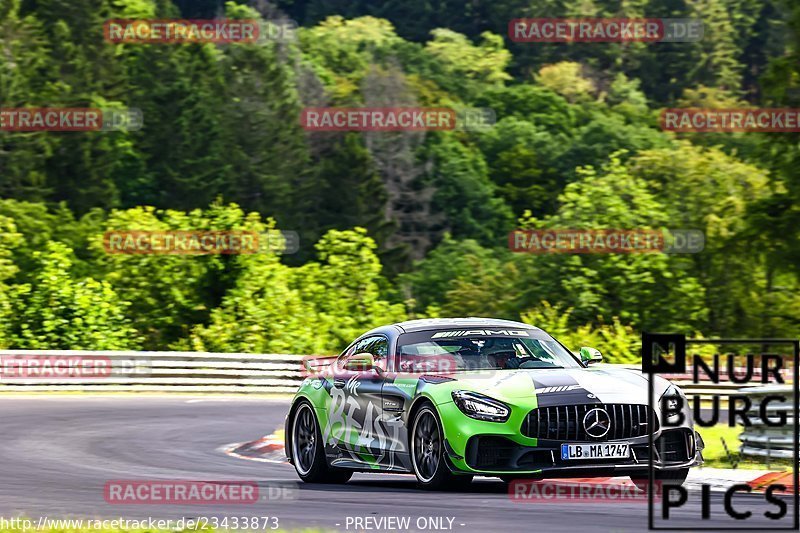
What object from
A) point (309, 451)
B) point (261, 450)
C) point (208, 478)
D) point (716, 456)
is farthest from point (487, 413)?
point (261, 450)

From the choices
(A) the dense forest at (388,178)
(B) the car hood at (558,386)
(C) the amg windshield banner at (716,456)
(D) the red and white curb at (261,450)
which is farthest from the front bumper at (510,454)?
(A) the dense forest at (388,178)

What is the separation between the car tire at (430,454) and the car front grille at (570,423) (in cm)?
71

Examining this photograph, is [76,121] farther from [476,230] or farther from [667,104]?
[667,104]

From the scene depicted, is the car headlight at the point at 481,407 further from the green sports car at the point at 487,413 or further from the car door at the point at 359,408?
the car door at the point at 359,408

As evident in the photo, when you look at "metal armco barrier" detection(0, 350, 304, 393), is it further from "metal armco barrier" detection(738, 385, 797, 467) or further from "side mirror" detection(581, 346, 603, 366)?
"side mirror" detection(581, 346, 603, 366)

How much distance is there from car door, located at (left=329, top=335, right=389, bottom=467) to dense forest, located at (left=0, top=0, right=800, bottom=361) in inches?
842

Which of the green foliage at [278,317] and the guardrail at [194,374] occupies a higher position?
the green foliage at [278,317]

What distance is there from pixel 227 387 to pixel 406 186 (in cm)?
→ 7332

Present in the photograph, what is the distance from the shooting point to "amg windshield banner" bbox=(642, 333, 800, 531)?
30.4 feet

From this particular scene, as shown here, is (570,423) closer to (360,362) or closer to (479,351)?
(479,351)

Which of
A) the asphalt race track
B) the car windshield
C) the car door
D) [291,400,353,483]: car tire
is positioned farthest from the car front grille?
[291,400,353,483]: car tire

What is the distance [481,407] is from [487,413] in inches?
2.7

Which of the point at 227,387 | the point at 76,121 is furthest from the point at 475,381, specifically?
the point at 76,121

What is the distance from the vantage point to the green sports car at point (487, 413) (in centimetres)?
1198
